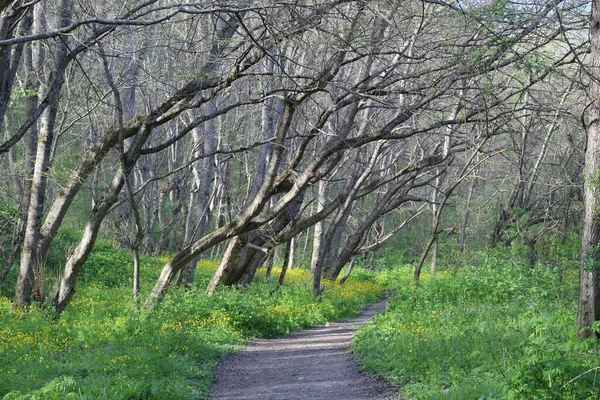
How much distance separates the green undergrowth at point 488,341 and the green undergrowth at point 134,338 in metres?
2.42

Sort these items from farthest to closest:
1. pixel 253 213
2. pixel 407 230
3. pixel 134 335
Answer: pixel 407 230
pixel 253 213
pixel 134 335

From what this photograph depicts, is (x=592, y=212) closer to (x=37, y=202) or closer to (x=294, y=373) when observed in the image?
(x=294, y=373)

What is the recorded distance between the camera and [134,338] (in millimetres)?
9766

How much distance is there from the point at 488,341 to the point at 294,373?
9.50 feet

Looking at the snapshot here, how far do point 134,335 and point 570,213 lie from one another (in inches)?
633

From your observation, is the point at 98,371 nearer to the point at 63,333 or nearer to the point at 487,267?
the point at 63,333

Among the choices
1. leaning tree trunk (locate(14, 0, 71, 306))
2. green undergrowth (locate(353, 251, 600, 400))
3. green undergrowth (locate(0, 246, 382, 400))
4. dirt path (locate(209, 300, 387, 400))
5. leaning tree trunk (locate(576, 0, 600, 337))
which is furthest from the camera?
leaning tree trunk (locate(14, 0, 71, 306))

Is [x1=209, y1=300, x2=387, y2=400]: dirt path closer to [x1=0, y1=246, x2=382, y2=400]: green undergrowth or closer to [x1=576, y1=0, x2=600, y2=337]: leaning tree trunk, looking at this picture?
[x1=0, y1=246, x2=382, y2=400]: green undergrowth

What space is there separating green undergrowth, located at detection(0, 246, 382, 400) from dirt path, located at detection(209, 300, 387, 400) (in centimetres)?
35

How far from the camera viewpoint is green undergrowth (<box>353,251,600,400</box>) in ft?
20.5

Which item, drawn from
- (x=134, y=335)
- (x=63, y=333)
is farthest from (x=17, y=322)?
(x=134, y=335)

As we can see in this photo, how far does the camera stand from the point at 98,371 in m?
8.00

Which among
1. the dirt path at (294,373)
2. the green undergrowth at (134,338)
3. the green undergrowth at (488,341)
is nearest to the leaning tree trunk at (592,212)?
the green undergrowth at (488,341)

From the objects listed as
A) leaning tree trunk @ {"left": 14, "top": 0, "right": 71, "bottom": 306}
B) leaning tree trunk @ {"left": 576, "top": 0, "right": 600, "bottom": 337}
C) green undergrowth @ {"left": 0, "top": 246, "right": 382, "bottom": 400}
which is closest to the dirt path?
green undergrowth @ {"left": 0, "top": 246, "right": 382, "bottom": 400}
